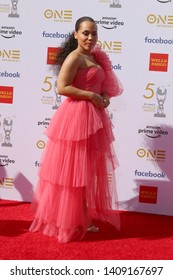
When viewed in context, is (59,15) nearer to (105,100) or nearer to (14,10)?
(14,10)

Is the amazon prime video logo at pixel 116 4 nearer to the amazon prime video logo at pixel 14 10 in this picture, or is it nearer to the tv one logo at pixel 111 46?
the tv one logo at pixel 111 46

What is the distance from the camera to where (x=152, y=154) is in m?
3.62

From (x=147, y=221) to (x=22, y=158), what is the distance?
4.16 feet

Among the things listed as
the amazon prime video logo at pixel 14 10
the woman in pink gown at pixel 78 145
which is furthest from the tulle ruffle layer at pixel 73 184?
the amazon prime video logo at pixel 14 10

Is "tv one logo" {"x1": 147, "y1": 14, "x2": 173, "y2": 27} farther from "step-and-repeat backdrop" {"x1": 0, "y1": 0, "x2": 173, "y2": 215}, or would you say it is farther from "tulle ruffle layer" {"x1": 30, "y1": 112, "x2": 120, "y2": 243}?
"tulle ruffle layer" {"x1": 30, "y1": 112, "x2": 120, "y2": 243}

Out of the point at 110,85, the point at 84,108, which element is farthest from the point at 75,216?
the point at 110,85

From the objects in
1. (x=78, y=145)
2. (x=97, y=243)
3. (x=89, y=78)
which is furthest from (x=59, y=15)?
(x=97, y=243)

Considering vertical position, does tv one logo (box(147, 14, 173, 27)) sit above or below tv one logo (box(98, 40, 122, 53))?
above

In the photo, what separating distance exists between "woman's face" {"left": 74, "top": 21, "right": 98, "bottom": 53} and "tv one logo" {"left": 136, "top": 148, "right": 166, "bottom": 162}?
1.16m

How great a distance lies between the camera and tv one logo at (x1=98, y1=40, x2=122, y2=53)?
348 cm

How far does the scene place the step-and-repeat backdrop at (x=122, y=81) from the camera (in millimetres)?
3457

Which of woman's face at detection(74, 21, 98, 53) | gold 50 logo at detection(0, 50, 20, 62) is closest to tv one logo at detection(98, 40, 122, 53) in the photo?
woman's face at detection(74, 21, 98, 53)

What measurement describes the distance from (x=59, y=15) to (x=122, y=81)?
0.79m

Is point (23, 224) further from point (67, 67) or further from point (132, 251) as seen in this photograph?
point (67, 67)
